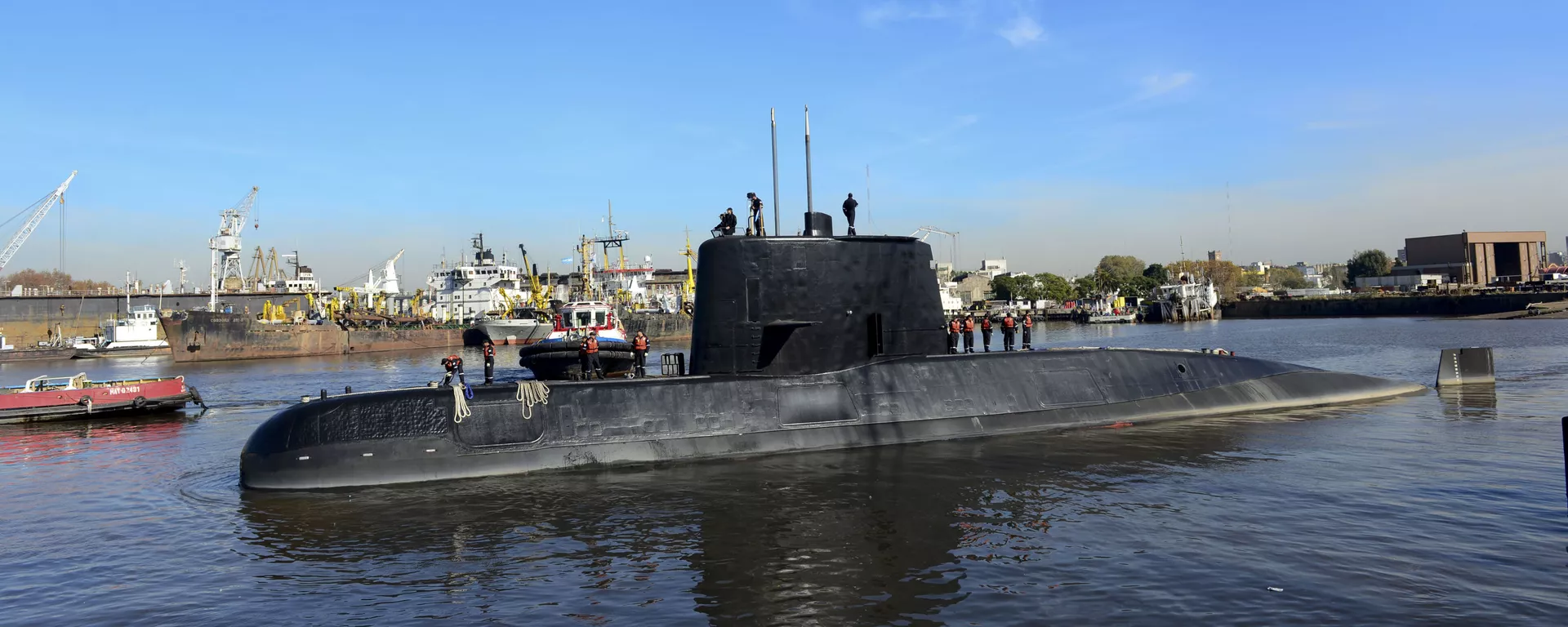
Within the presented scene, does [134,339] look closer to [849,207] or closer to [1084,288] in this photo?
[849,207]

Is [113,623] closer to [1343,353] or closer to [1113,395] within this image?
[1113,395]

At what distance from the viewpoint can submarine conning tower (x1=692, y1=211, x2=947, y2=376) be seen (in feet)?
45.8

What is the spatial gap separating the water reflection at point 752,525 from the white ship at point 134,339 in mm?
62507

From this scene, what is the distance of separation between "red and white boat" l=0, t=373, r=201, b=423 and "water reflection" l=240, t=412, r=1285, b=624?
45.6 ft

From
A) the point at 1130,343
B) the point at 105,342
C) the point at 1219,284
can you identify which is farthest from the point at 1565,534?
the point at 1219,284

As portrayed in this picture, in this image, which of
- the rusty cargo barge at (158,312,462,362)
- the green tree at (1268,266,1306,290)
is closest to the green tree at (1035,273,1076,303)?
the green tree at (1268,266,1306,290)

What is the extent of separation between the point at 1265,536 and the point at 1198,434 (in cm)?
669

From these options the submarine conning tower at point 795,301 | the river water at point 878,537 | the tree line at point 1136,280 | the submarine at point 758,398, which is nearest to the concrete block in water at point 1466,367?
the river water at point 878,537

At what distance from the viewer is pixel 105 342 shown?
2564 inches

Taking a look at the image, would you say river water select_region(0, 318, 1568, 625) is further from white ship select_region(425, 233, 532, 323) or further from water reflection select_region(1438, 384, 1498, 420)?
white ship select_region(425, 233, 532, 323)

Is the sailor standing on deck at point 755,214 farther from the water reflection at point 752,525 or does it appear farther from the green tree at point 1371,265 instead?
the green tree at point 1371,265

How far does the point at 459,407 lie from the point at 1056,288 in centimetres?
12019

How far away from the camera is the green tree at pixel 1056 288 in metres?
125

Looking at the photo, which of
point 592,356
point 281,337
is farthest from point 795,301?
point 281,337
